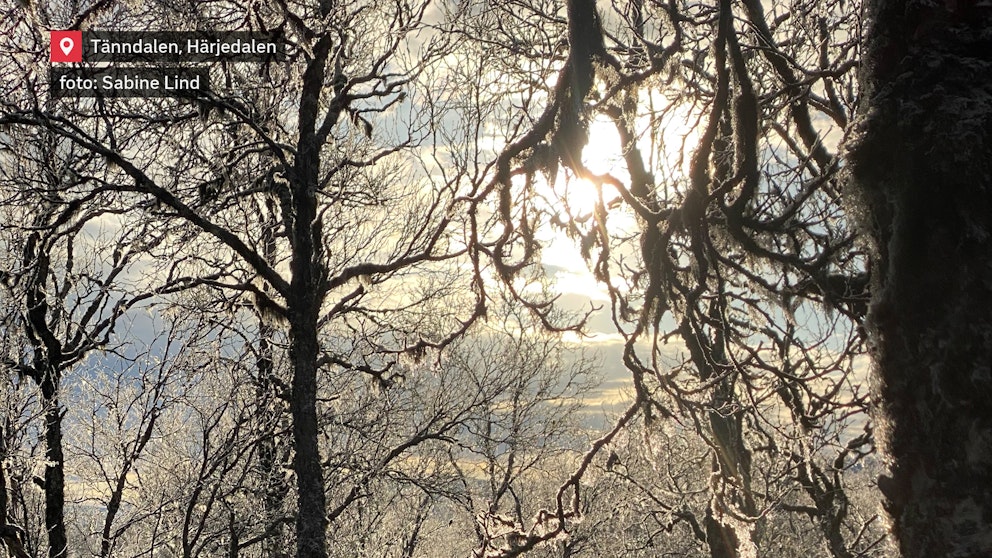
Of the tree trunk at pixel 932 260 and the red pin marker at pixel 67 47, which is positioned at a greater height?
the red pin marker at pixel 67 47

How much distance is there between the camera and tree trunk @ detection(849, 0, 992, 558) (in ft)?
4.33

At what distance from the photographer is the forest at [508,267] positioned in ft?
4.83

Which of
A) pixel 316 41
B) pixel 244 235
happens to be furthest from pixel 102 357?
pixel 316 41

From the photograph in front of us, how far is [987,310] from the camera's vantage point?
1.33 meters

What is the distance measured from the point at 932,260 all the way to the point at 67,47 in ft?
→ 24.6

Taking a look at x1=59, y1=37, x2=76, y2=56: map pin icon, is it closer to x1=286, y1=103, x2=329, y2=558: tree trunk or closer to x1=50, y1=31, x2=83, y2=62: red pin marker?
x1=50, y1=31, x2=83, y2=62: red pin marker

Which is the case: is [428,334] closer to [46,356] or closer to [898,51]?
[46,356]

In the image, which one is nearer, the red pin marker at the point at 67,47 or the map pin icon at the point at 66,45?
the red pin marker at the point at 67,47

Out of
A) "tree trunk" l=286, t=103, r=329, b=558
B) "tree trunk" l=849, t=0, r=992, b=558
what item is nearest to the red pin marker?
"tree trunk" l=286, t=103, r=329, b=558

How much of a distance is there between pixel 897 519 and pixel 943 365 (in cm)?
36

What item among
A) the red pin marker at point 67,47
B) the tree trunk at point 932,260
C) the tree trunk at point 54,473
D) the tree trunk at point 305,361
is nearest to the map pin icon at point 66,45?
the red pin marker at point 67,47

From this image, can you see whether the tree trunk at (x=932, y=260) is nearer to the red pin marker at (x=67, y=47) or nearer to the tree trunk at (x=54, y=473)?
the red pin marker at (x=67, y=47)

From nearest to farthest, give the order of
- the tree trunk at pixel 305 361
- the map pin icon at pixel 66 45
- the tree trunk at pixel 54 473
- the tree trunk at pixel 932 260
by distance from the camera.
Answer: the tree trunk at pixel 932 260 → the map pin icon at pixel 66 45 → the tree trunk at pixel 305 361 → the tree trunk at pixel 54 473

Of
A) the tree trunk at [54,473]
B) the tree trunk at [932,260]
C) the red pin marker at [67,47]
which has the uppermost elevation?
the red pin marker at [67,47]
